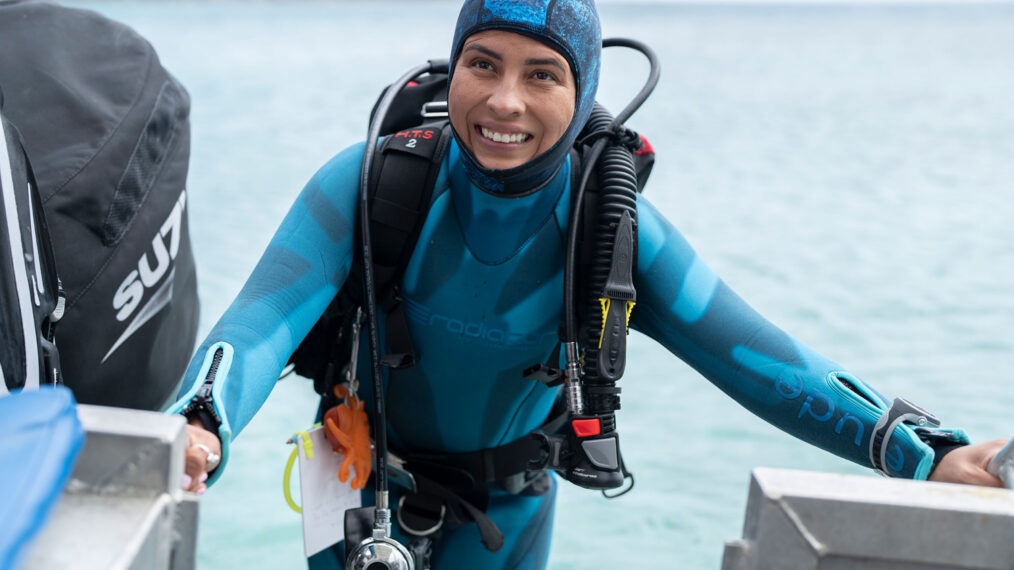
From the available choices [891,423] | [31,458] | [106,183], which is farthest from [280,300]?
[891,423]

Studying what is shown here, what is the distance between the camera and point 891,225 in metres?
6.69

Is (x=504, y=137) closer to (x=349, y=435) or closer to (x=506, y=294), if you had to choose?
(x=506, y=294)

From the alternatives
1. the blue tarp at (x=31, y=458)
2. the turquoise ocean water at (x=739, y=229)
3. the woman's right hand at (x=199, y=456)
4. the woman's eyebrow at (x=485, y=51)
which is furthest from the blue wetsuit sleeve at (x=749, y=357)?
the turquoise ocean water at (x=739, y=229)

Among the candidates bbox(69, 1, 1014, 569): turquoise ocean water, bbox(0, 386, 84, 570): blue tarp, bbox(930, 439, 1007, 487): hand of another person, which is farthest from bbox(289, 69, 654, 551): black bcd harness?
bbox(69, 1, 1014, 569): turquoise ocean water

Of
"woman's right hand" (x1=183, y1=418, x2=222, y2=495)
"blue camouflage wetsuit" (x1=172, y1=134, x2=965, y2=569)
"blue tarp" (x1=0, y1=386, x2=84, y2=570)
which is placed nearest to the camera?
A: "blue tarp" (x1=0, y1=386, x2=84, y2=570)

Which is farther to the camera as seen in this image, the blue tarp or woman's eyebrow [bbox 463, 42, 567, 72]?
woman's eyebrow [bbox 463, 42, 567, 72]

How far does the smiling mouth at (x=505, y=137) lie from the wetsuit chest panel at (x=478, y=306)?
0.12 meters

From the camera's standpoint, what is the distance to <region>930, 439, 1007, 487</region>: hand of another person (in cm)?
112

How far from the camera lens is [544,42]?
55.5 inches

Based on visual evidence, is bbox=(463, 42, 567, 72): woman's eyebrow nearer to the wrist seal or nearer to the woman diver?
the woman diver

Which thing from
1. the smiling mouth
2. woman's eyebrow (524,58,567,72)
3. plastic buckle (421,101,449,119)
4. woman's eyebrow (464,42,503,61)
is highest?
woman's eyebrow (464,42,503,61)

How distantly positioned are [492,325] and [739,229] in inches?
199

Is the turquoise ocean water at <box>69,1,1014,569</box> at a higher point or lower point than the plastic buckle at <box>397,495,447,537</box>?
lower

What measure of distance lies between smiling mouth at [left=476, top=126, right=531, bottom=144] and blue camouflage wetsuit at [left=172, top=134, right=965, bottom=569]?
118 mm
